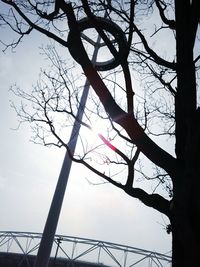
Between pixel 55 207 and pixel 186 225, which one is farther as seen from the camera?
pixel 55 207

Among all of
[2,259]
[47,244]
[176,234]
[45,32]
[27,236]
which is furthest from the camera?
[2,259]

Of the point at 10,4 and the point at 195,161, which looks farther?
the point at 10,4

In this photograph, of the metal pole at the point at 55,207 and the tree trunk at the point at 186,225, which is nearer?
the tree trunk at the point at 186,225

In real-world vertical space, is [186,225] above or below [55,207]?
below

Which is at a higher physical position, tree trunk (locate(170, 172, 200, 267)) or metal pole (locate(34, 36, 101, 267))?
metal pole (locate(34, 36, 101, 267))

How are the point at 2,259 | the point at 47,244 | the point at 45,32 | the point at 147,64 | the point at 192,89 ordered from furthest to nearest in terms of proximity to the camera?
the point at 2,259, the point at 47,244, the point at 147,64, the point at 45,32, the point at 192,89

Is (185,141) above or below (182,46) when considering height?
below

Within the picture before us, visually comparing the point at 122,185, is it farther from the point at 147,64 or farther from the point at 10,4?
the point at 10,4

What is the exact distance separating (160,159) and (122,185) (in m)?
0.79


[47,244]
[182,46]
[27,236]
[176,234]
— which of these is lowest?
[176,234]

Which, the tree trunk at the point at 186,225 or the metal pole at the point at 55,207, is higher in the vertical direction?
the metal pole at the point at 55,207

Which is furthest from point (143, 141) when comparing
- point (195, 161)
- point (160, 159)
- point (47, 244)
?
point (47, 244)

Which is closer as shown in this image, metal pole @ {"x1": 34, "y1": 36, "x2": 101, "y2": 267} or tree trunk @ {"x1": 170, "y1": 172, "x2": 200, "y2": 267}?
tree trunk @ {"x1": 170, "y1": 172, "x2": 200, "y2": 267}

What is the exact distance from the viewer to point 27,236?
34.1 metres
